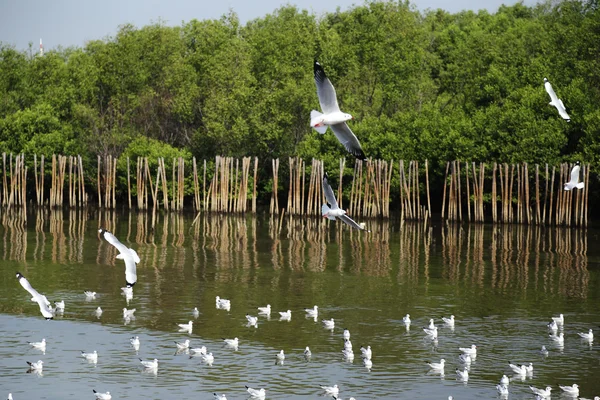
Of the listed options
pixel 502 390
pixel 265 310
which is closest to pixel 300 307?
pixel 265 310

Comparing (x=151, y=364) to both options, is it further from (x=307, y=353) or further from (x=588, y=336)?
(x=588, y=336)

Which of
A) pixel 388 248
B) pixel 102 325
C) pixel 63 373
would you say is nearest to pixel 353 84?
pixel 388 248

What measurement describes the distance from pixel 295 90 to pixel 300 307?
149ft

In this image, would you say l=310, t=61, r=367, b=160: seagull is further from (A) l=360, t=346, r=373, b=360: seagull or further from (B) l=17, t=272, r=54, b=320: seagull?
(B) l=17, t=272, r=54, b=320: seagull

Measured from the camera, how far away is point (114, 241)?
22812mm

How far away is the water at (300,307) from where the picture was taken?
26391 mm

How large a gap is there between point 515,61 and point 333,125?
5635cm

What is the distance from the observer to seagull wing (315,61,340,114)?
23.7m

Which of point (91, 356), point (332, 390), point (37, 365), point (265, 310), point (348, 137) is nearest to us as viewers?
point (348, 137)

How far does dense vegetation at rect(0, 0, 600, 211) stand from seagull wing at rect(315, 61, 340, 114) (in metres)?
46.0

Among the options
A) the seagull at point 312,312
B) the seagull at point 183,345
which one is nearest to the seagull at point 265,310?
the seagull at point 312,312

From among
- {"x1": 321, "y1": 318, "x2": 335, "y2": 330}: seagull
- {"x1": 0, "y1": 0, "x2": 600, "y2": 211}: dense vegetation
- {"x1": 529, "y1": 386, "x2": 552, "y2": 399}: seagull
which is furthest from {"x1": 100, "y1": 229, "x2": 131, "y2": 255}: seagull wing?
{"x1": 0, "y1": 0, "x2": 600, "y2": 211}: dense vegetation

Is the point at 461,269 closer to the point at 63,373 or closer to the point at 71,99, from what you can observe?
the point at 63,373

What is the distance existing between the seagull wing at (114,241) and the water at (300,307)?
11.3ft
